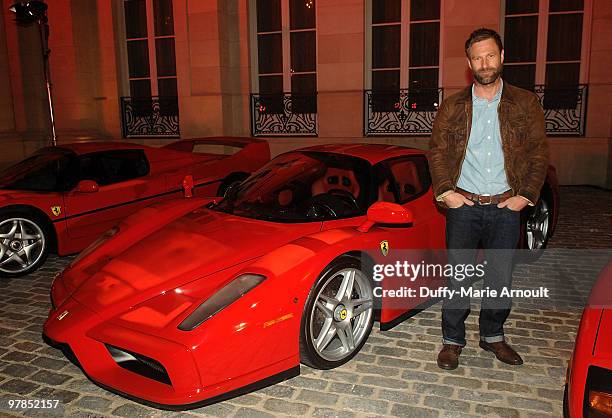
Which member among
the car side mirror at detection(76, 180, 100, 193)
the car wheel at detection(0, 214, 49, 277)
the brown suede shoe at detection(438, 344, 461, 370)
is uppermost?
the car side mirror at detection(76, 180, 100, 193)

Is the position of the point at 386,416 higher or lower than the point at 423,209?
lower

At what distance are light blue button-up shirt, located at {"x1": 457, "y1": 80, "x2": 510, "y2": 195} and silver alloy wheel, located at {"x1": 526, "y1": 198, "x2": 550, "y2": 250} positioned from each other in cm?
265

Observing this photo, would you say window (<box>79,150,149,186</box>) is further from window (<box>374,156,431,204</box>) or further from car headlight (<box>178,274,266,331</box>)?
car headlight (<box>178,274,266,331</box>)

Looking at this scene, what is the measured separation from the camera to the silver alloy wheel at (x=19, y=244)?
5.36 meters

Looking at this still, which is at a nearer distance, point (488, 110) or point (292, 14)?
point (488, 110)

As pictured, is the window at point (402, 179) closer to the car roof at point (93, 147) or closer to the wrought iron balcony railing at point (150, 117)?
the car roof at point (93, 147)

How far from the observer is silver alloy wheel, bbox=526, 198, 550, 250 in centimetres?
555

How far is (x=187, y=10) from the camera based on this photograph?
41.3 feet

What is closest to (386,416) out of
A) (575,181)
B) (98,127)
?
(575,181)

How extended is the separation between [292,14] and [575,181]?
302 inches

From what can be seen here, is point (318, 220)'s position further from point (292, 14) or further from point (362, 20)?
point (292, 14)

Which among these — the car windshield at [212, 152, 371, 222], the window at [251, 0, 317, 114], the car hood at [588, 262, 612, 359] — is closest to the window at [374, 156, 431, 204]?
the car windshield at [212, 152, 371, 222]

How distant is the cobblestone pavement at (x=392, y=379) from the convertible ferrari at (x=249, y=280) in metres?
0.20

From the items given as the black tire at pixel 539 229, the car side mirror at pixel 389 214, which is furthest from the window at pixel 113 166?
the black tire at pixel 539 229
